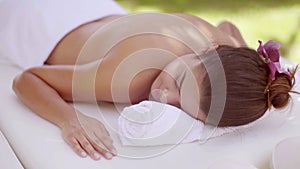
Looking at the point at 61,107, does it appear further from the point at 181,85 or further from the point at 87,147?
the point at 181,85

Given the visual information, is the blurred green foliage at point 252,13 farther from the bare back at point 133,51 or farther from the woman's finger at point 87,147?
the woman's finger at point 87,147

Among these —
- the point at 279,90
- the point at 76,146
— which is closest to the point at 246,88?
the point at 279,90

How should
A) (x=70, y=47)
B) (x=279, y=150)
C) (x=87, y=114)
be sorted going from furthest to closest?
(x=70, y=47) → (x=87, y=114) → (x=279, y=150)

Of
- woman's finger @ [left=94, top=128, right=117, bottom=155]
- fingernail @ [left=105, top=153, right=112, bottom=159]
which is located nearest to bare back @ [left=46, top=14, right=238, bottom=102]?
woman's finger @ [left=94, top=128, right=117, bottom=155]

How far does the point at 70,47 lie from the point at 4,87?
0.28 meters

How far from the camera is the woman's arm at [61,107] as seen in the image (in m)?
1.28

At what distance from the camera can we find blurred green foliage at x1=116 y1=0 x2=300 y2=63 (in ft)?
9.62

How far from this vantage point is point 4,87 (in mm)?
1565

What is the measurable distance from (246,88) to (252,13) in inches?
82.9

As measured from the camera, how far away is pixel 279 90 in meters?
1.30

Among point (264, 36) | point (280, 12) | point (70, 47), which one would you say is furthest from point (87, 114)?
point (280, 12)

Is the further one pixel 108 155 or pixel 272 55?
pixel 272 55

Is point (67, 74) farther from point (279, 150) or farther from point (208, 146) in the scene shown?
point (279, 150)

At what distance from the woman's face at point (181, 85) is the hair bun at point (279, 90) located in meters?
0.20
